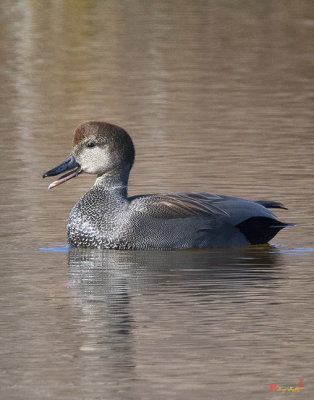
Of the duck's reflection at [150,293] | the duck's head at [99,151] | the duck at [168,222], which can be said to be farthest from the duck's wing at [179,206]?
the duck's head at [99,151]

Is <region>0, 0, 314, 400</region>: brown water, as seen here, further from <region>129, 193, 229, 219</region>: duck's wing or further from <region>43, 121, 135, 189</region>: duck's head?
<region>43, 121, 135, 189</region>: duck's head

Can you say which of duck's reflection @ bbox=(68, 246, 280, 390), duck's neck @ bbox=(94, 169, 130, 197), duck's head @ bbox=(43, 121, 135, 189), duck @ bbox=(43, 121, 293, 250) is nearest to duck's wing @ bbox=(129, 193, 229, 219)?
duck @ bbox=(43, 121, 293, 250)

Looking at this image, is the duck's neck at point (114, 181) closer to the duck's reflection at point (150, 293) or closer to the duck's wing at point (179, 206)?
the duck's wing at point (179, 206)

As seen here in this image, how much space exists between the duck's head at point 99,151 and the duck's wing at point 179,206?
25.2 inches

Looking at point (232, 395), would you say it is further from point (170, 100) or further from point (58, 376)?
A: point (170, 100)

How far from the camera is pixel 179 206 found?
1272 cm

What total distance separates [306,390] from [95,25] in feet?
107

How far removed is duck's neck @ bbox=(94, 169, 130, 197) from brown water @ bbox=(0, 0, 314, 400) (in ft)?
1.92

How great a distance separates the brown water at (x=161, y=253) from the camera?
28.1 feet

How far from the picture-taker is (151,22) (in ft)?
135

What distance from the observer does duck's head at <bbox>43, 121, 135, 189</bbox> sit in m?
13.4

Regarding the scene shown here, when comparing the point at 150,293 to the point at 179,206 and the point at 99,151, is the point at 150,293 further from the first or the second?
the point at 99,151

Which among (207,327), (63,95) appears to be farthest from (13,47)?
(207,327)

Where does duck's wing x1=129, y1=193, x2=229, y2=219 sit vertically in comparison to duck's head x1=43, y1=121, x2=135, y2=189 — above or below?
below
